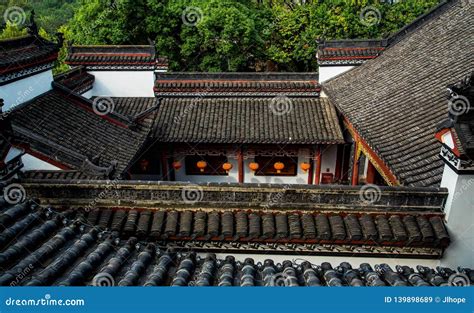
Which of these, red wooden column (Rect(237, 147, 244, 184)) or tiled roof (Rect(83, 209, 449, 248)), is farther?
red wooden column (Rect(237, 147, 244, 184))

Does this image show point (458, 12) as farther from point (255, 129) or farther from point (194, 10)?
point (194, 10)

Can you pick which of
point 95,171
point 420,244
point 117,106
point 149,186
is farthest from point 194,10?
point 420,244

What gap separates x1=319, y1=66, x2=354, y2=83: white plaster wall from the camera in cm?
1536

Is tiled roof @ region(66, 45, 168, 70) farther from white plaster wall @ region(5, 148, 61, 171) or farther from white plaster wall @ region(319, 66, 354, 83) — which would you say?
white plaster wall @ region(5, 148, 61, 171)

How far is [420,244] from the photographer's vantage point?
6.33m

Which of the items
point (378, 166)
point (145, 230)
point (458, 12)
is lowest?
point (378, 166)

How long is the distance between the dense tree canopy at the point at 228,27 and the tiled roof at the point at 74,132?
30.5 ft

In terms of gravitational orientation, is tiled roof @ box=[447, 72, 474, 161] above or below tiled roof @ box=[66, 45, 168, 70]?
above

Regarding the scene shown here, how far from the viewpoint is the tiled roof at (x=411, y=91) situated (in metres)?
7.98

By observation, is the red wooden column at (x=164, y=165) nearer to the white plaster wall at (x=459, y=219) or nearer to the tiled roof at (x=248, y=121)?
the tiled roof at (x=248, y=121)

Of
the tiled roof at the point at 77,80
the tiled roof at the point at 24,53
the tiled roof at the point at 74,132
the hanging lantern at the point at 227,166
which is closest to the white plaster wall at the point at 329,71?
the hanging lantern at the point at 227,166

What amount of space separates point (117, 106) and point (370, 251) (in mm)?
11519

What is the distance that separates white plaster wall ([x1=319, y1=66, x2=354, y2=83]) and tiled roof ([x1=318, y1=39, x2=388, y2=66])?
161 millimetres

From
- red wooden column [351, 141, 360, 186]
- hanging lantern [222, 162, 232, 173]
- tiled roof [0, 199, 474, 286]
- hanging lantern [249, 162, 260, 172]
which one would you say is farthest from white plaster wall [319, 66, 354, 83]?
tiled roof [0, 199, 474, 286]
